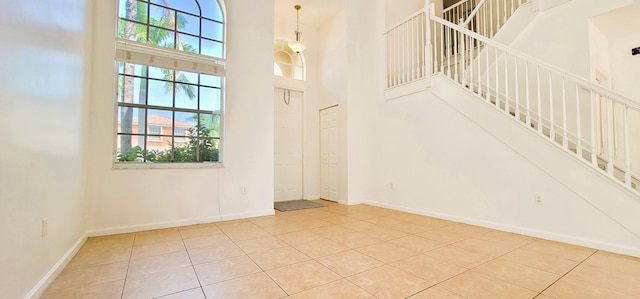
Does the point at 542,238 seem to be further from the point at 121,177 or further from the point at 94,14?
the point at 94,14

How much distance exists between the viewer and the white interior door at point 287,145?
548cm

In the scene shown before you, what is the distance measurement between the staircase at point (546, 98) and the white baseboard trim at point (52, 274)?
14.6ft

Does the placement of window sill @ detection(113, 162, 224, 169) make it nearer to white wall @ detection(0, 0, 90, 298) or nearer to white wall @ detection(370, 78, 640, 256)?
white wall @ detection(0, 0, 90, 298)

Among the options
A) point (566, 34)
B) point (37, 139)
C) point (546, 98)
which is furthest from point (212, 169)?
point (566, 34)

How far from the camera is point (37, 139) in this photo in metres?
1.73

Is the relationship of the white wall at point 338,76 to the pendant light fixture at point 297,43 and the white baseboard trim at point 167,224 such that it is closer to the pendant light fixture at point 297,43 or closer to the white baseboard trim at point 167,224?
the pendant light fixture at point 297,43

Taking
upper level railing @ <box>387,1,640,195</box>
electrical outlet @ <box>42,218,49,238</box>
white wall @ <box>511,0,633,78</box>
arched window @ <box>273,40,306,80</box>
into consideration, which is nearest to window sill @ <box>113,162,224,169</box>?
electrical outlet @ <box>42,218,49,238</box>

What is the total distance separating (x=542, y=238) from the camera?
2.83 meters

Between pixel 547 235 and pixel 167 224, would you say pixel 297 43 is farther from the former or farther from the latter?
pixel 547 235

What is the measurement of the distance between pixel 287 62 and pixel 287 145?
1.84 m

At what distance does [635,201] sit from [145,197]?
5.10m

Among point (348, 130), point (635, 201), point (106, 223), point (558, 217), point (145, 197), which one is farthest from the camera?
point (348, 130)

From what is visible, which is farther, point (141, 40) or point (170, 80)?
point (170, 80)

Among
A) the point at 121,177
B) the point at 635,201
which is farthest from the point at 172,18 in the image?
the point at 635,201
